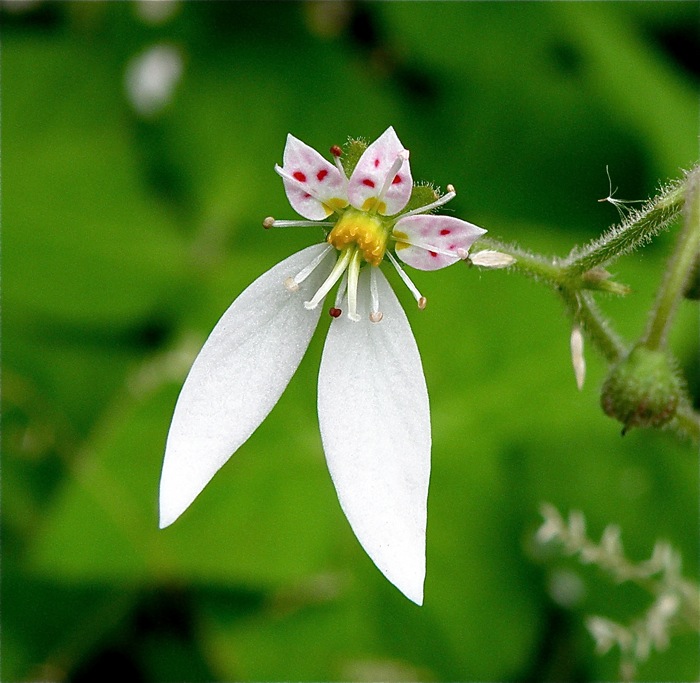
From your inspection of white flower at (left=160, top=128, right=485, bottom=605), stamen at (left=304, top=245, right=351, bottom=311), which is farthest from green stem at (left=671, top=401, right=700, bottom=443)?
stamen at (left=304, top=245, right=351, bottom=311)

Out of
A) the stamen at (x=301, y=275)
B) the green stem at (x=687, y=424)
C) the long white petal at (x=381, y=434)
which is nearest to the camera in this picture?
the long white petal at (x=381, y=434)

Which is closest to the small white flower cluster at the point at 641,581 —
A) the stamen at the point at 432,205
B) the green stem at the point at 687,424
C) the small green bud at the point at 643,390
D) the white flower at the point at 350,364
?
the green stem at the point at 687,424

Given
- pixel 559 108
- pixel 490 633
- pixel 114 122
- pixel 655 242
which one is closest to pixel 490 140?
pixel 559 108

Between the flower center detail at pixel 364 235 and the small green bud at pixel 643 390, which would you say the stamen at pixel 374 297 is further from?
the small green bud at pixel 643 390

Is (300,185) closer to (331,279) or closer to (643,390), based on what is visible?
(331,279)

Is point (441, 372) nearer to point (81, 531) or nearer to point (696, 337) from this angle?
point (696, 337)
